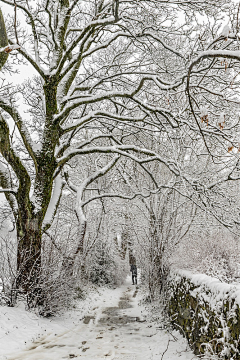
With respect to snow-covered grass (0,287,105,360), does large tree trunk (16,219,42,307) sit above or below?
above

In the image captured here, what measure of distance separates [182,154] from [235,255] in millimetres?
4348

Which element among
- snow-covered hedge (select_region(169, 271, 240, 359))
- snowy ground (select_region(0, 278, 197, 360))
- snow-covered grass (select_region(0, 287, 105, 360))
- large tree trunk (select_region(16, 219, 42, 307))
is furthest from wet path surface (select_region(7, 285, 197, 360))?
large tree trunk (select_region(16, 219, 42, 307))

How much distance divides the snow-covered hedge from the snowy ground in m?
0.41

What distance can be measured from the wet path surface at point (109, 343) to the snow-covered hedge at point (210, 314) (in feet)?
1.52

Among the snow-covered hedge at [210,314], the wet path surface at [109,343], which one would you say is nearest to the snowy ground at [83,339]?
the wet path surface at [109,343]

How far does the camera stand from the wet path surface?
469cm

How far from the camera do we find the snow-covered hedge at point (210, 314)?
10.9ft

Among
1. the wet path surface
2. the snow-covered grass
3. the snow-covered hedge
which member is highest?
the snow-covered hedge

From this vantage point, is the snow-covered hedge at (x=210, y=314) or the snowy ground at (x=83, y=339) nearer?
the snow-covered hedge at (x=210, y=314)

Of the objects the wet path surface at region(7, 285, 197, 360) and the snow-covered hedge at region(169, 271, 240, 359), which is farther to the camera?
the wet path surface at region(7, 285, 197, 360)

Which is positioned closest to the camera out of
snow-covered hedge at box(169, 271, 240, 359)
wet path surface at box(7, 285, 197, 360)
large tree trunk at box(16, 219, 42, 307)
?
snow-covered hedge at box(169, 271, 240, 359)

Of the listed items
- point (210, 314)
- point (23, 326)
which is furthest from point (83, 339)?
A: point (210, 314)

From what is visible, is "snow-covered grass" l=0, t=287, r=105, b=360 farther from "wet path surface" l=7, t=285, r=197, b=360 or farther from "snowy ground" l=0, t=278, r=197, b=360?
"wet path surface" l=7, t=285, r=197, b=360

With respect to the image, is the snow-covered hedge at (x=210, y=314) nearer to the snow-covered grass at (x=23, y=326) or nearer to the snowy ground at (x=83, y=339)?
the snowy ground at (x=83, y=339)
